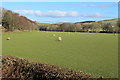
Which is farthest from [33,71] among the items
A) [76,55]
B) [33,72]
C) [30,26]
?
[30,26]

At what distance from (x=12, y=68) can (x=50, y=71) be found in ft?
4.90

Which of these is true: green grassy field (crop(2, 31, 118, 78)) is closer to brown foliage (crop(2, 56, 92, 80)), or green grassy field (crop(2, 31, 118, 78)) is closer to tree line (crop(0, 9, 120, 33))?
brown foliage (crop(2, 56, 92, 80))

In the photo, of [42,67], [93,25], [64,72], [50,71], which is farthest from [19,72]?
[93,25]

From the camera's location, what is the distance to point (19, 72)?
566 cm

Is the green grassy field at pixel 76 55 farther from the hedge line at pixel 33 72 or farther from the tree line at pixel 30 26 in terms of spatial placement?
the tree line at pixel 30 26

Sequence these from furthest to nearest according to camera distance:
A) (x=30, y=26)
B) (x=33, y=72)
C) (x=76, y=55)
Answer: (x=30, y=26), (x=76, y=55), (x=33, y=72)

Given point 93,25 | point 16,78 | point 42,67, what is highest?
point 93,25

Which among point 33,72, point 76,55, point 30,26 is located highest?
point 30,26

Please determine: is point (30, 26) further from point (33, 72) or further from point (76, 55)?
point (33, 72)

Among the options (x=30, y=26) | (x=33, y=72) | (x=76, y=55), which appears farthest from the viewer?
(x=30, y=26)

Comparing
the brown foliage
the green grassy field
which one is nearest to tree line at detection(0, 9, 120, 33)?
the green grassy field

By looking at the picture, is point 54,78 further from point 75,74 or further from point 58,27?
point 58,27

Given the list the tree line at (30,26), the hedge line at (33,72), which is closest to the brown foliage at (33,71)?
the hedge line at (33,72)

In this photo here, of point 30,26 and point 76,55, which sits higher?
point 30,26
